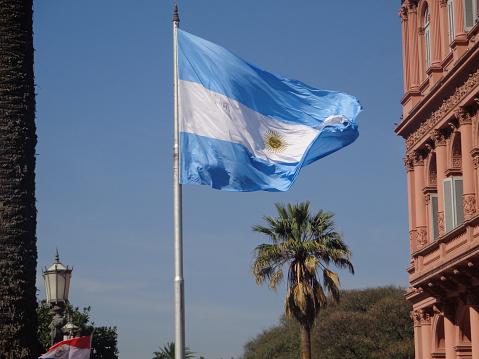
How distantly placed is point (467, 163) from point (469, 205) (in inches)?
53.3

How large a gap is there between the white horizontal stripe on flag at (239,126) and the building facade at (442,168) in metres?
11.6

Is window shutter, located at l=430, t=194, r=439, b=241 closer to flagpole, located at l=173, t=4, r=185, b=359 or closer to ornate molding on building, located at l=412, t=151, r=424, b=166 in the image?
ornate molding on building, located at l=412, t=151, r=424, b=166

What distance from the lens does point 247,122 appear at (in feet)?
51.4

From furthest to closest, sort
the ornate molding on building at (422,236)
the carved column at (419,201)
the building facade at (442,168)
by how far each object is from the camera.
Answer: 1. the carved column at (419,201)
2. the ornate molding on building at (422,236)
3. the building facade at (442,168)

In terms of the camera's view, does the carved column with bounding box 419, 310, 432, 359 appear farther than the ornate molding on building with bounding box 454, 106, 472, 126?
Yes

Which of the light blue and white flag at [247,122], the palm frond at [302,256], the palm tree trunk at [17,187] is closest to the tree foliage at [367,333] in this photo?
the palm frond at [302,256]

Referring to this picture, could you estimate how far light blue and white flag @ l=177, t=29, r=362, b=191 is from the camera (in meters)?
14.9

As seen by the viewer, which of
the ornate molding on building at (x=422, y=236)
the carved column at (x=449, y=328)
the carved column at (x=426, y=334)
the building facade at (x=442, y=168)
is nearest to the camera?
the building facade at (x=442, y=168)

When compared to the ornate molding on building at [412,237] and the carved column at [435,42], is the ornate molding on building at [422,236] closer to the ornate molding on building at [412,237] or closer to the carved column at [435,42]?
the ornate molding on building at [412,237]

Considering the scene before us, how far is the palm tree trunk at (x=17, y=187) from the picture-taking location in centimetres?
1462

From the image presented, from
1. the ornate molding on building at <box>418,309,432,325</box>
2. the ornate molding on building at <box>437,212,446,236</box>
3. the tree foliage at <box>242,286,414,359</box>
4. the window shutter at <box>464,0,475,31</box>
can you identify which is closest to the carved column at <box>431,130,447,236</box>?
the ornate molding on building at <box>437,212,446,236</box>

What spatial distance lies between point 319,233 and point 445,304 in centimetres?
1167

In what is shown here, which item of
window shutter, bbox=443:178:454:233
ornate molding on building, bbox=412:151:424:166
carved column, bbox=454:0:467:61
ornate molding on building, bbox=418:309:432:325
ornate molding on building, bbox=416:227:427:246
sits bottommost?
ornate molding on building, bbox=418:309:432:325

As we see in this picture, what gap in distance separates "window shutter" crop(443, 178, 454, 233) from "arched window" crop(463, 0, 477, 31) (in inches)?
198
